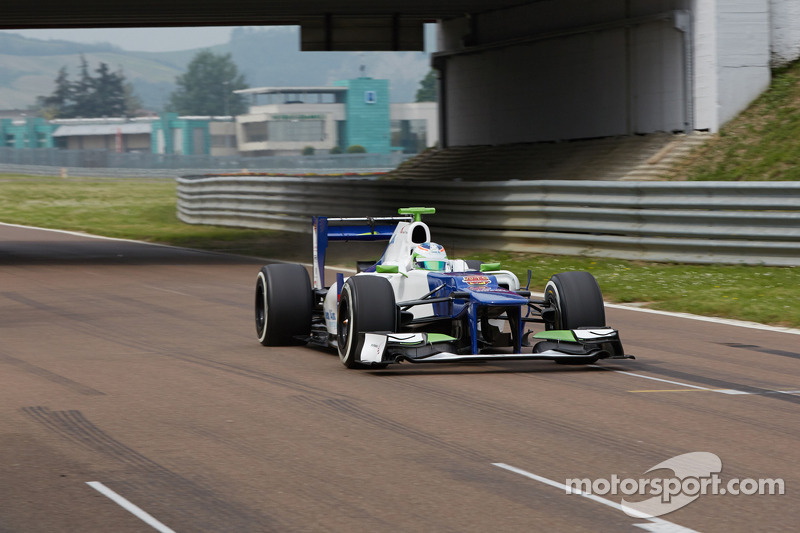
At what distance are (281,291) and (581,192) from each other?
967 cm

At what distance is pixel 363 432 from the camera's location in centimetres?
764

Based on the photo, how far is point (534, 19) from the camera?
99.1ft

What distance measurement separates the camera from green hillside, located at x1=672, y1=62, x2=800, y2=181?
21405mm

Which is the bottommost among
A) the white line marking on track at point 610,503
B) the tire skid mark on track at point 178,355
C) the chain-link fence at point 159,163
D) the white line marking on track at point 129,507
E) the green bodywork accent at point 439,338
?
the white line marking on track at point 610,503

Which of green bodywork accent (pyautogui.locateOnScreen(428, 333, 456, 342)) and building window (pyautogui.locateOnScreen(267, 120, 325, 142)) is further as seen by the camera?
building window (pyautogui.locateOnScreen(267, 120, 325, 142))

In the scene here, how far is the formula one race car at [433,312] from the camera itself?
9.79 metres

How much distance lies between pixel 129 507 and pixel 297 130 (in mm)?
181904

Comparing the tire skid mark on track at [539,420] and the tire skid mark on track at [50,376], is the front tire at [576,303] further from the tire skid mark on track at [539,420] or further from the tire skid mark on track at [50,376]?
the tire skid mark on track at [50,376]

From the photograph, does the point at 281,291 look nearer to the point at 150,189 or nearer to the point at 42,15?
the point at 42,15

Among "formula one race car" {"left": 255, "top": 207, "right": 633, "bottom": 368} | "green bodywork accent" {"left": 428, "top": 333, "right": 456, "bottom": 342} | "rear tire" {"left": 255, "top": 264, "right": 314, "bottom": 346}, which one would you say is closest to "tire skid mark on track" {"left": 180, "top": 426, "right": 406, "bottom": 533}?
"formula one race car" {"left": 255, "top": 207, "right": 633, "bottom": 368}

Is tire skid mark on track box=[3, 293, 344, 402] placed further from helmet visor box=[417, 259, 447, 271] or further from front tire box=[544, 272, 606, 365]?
front tire box=[544, 272, 606, 365]

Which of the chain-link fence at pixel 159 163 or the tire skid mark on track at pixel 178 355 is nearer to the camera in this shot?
the tire skid mark on track at pixel 178 355

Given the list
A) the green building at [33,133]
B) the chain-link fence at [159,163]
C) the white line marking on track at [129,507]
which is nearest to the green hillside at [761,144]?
the white line marking on track at [129,507]

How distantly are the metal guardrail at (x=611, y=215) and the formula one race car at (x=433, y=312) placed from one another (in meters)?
7.39
